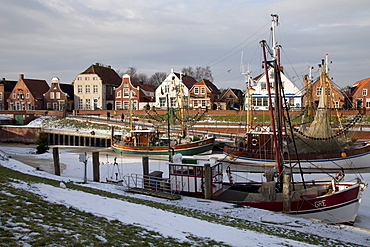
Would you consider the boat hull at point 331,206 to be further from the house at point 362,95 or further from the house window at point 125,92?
the house window at point 125,92

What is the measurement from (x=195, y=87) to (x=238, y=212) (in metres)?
52.4

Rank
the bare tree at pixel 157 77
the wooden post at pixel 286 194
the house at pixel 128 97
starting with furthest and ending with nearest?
1. the bare tree at pixel 157 77
2. the house at pixel 128 97
3. the wooden post at pixel 286 194

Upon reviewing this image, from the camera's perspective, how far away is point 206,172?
54.5ft

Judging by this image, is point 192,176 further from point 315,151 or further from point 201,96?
point 201,96

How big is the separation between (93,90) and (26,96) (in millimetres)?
15411

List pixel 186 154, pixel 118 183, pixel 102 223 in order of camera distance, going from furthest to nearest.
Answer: pixel 186 154, pixel 118 183, pixel 102 223

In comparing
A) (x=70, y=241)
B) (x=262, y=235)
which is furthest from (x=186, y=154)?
(x=70, y=241)

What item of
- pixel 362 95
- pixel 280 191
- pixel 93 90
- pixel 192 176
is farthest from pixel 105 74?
pixel 280 191

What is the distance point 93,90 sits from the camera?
69750mm

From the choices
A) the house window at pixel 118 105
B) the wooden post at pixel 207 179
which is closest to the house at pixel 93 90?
the house window at pixel 118 105

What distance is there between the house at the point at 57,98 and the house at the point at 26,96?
1.88 metres

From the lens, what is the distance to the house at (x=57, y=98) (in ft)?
233

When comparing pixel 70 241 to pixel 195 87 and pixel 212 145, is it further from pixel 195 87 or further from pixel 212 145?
pixel 195 87

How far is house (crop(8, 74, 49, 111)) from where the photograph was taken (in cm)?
7212
